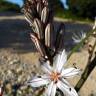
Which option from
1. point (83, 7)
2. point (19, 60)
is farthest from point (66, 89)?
point (83, 7)

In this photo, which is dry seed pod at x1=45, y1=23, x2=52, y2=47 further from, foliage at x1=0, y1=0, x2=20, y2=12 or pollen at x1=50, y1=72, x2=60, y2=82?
foliage at x1=0, y1=0, x2=20, y2=12

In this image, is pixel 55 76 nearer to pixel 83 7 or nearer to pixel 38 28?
pixel 38 28

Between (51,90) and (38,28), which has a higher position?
(38,28)

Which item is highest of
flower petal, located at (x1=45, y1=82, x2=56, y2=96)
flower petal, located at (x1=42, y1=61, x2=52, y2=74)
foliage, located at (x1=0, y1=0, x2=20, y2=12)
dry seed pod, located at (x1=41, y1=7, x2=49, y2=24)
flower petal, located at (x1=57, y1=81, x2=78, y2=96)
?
dry seed pod, located at (x1=41, y1=7, x2=49, y2=24)

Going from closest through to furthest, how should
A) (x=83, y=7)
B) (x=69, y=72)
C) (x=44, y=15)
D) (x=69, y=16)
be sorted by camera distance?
(x=44, y=15) < (x=69, y=72) < (x=83, y=7) < (x=69, y=16)

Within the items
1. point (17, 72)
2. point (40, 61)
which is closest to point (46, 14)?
point (40, 61)

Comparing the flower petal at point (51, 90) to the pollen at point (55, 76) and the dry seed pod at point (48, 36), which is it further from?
the dry seed pod at point (48, 36)

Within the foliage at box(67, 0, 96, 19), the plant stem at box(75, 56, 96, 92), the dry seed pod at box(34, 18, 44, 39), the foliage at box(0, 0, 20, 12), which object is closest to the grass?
the foliage at box(67, 0, 96, 19)
